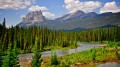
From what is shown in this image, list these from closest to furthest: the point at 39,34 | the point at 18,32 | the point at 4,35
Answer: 1. the point at 4,35
2. the point at 18,32
3. the point at 39,34

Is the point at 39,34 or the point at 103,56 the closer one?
the point at 103,56

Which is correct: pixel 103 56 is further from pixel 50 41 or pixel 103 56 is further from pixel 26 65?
pixel 50 41

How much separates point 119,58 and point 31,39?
74.4 m

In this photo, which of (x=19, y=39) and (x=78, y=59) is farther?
(x=19, y=39)

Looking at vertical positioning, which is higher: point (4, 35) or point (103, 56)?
point (4, 35)

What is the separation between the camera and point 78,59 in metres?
83.6

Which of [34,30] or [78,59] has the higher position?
[34,30]

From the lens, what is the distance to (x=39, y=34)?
6378 inches

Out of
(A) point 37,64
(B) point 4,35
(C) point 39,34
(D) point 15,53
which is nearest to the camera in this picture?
(D) point 15,53

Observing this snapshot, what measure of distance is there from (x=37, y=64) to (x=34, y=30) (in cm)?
12176

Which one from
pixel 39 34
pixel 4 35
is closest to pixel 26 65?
pixel 4 35

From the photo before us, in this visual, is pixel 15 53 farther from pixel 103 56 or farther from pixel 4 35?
pixel 4 35

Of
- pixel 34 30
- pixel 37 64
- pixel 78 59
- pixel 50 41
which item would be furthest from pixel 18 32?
pixel 37 64

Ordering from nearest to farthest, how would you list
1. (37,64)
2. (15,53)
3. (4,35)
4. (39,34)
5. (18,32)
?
(15,53), (37,64), (4,35), (18,32), (39,34)
